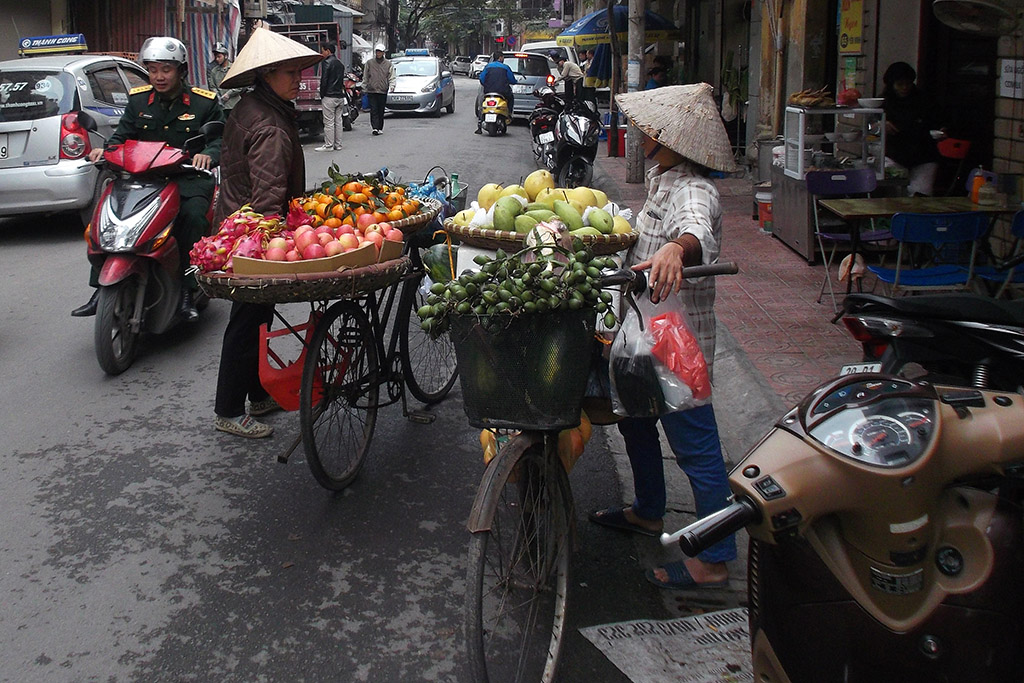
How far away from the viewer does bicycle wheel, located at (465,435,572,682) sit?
2.89 metres

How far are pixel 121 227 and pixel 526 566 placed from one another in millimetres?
3778

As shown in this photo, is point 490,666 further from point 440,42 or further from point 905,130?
point 440,42

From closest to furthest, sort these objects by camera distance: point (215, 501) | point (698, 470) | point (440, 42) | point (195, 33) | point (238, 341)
Answer: point (698, 470)
point (215, 501)
point (238, 341)
point (195, 33)
point (440, 42)

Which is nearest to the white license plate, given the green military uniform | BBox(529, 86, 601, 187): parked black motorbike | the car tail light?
the green military uniform

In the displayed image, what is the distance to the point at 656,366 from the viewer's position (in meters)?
3.10

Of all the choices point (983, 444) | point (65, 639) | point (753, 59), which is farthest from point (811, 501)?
point (753, 59)

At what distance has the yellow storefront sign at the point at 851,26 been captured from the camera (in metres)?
10.3

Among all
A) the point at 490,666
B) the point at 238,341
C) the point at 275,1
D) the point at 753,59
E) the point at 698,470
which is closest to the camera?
the point at 490,666

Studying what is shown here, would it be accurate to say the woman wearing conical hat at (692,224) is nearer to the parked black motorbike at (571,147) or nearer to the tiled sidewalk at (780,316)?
the tiled sidewalk at (780,316)

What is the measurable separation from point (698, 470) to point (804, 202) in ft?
18.3

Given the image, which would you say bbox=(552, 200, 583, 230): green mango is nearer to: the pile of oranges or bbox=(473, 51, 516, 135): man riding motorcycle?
the pile of oranges

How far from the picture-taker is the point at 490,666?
9.95ft

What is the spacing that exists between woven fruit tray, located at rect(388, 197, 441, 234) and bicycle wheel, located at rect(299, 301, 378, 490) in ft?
1.34

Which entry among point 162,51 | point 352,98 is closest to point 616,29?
point 352,98
